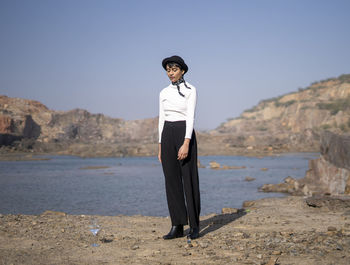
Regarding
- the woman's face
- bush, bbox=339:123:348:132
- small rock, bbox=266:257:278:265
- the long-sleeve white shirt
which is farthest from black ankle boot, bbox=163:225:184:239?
bush, bbox=339:123:348:132

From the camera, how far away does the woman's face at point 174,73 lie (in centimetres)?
475

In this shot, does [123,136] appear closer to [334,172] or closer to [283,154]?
[283,154]

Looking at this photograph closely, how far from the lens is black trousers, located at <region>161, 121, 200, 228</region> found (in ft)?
15.6

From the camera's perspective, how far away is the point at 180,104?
Answer: 474 centimetres

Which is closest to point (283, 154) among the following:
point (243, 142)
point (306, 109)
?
point (243, 142)

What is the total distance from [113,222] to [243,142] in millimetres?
53914

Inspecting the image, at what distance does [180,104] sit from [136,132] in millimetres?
70893

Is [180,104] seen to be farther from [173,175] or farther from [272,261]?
[272,261]

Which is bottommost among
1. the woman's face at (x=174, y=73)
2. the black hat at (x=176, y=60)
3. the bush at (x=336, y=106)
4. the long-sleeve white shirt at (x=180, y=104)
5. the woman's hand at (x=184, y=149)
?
the woman's hand at (x=184, y=149)

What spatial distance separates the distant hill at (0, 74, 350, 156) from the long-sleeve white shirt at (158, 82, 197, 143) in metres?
42.7

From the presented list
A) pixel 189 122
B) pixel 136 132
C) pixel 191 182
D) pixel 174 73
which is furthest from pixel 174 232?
pixel 136 132

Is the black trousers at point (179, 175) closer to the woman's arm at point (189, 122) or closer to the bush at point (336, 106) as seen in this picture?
the woman's arm at point (189, 122)

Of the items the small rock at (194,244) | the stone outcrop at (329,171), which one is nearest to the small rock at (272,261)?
the small rock at (194,244)

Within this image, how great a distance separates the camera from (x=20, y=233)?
200 inches
